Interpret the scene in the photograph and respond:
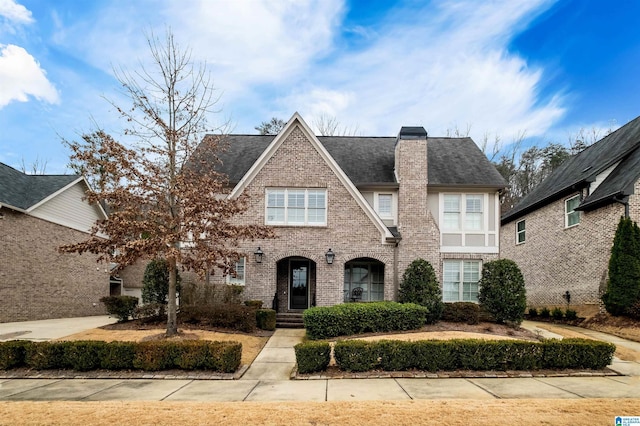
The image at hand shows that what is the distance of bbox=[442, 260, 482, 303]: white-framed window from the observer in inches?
691

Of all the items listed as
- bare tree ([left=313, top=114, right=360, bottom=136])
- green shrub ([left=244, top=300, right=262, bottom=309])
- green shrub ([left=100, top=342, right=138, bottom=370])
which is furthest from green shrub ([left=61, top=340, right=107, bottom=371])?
bare tree ([left=313, top=114, right=360, bottom=136])

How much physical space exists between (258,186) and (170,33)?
623cm

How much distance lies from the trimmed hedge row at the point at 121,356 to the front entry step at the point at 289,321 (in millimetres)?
Result: 6303

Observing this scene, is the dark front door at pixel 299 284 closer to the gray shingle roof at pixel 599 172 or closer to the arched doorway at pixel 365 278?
the arched doorway at pixel 365 278

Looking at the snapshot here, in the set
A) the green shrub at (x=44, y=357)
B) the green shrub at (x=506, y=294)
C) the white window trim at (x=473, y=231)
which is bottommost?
the green shrub at (x=44, y=357)

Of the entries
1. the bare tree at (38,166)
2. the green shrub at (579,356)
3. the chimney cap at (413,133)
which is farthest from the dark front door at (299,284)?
the bare tree at (38,166)

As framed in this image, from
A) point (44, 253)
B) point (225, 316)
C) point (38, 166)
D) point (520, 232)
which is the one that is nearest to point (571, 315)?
point (520, 232)

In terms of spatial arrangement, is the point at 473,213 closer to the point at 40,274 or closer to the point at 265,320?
the point at 265,320

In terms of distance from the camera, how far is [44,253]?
19078 millimetres

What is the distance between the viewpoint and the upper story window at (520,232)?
2375 centimetres

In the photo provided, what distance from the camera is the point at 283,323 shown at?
15625mm

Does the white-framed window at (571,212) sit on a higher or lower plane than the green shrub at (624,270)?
higher

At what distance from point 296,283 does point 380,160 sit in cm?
713

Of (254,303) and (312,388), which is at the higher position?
(254,303)
